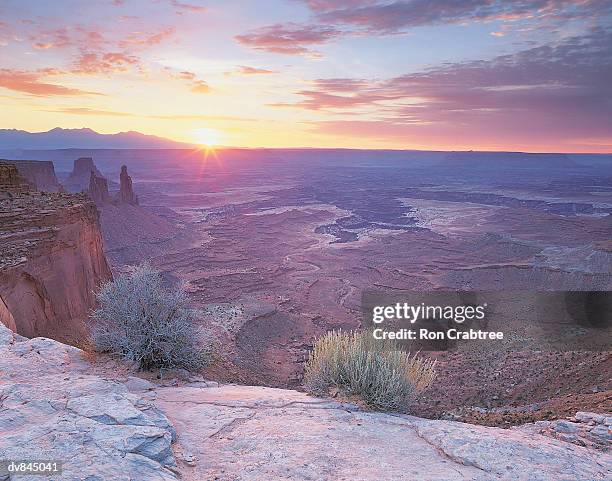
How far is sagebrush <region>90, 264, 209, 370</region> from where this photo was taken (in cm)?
689

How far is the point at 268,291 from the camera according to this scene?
3350 centimetres

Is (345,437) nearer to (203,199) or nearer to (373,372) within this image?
(373,372)

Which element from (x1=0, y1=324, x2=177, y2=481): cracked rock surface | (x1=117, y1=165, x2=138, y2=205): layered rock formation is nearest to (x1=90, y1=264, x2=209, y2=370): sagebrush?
(x1=0, y1=324, x2=177, y2=481): cracked rock surface

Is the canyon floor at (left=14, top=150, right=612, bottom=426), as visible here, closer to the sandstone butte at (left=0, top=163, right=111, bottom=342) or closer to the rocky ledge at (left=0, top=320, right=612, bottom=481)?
the rocky ledge at (left=0, top=320, right=612, bottom=481)

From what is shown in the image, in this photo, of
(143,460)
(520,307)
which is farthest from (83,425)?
(520,307)

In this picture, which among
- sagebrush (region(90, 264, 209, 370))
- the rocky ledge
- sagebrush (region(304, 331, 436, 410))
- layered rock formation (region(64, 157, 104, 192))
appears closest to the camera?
the rocky ledge

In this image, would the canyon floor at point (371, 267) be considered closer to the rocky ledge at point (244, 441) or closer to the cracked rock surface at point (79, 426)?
the rocky ledge at point (244, 441)

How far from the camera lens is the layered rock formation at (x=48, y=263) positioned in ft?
37.9

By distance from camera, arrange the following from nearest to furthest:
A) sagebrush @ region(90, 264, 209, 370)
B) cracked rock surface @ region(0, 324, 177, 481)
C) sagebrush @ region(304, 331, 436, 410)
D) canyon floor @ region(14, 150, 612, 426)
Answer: cracked rock surface @ region(0, 324, 177, 481), sagebrush @ region(304, 331, 436, 410), sagebrush @ region(90, 264, 209, 370), canyon floor @ region(14, 150, 612, 426)

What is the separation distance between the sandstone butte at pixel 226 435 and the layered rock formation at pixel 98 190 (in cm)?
4595

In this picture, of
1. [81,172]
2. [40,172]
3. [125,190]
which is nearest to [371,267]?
[125,190]

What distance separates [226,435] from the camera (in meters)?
4.35

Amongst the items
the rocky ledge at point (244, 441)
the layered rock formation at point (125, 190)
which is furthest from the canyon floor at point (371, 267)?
the layered rock formation at point (125, 190)
